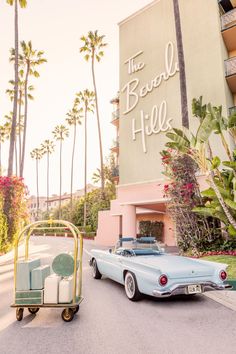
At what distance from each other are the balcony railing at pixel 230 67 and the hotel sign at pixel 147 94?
365cm

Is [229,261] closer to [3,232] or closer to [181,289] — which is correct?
[181,289]

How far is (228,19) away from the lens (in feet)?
59.6

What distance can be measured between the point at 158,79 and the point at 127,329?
19.8 metres

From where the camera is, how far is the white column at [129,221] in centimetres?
2066

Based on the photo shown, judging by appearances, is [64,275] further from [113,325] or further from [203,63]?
[203,63]

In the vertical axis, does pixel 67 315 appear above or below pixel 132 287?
below

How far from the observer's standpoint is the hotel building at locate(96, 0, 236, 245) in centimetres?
1830

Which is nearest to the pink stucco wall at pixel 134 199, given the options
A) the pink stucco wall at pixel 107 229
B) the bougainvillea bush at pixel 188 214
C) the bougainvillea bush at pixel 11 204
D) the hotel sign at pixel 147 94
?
the bougainvillea bush at pixel 188 214

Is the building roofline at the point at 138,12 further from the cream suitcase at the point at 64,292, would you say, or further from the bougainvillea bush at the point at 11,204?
the cream suitcase at the point at 64,292

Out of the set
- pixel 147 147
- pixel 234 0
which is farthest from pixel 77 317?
pixel 234 0

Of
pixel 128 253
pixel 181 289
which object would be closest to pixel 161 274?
pixel 181 289

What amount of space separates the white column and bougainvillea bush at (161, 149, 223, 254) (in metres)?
7.79

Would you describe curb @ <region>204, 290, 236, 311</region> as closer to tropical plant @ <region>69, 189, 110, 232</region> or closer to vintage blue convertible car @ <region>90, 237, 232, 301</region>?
vintage blue convertible car @ <region>90, 237, 232, 301</region>

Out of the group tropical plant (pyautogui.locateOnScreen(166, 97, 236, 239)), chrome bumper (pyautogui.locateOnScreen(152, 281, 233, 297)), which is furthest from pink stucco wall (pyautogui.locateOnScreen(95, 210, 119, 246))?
chrome bumper (pyautogui.locateOnScreen(152, 281, 233, 297))
